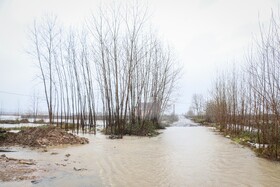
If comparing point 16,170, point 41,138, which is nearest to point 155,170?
point 16,170

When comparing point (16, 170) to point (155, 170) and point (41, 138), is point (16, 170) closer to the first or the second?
point (155, 170)

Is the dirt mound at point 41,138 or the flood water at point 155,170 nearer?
the flood water at point 155,170

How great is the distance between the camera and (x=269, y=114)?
9117mm

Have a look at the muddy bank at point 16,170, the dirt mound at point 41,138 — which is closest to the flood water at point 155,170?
the muddy bank at point 16,170

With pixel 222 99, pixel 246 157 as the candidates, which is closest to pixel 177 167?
pixel 246 157

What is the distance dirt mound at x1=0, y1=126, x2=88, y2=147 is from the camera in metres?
11.7

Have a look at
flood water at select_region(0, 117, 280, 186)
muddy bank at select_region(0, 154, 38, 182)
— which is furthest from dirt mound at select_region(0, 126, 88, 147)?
muddy bank at select_region(0, 154, 38, 182)

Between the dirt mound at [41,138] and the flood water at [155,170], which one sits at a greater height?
the dirt mound at [41,138]

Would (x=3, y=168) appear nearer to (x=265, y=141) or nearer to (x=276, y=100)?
(x=276, y=100)

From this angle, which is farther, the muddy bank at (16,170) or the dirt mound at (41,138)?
the dirt mound at (41,138)

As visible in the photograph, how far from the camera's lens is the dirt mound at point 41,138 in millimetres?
11703

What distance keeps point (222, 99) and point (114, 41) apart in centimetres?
1162

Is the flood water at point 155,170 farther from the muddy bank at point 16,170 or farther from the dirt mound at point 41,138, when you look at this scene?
the dirt mound at point 41,138

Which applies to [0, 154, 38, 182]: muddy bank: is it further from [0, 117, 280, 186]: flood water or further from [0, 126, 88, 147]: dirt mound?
[0, 126, 88, 147]: dirt mound
